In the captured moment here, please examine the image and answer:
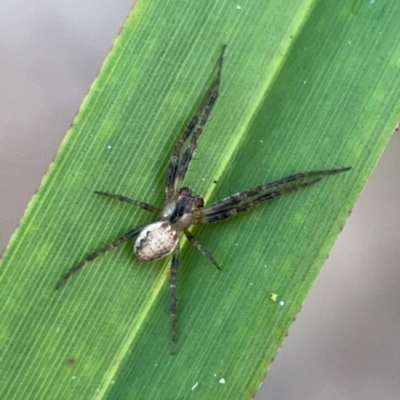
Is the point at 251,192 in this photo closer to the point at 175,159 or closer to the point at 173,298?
the point at 175,159

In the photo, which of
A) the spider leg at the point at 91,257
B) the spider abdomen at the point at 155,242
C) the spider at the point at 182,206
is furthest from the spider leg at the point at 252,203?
the spider leg at the point at 91,257

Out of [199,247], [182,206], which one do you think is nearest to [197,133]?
[182,206]

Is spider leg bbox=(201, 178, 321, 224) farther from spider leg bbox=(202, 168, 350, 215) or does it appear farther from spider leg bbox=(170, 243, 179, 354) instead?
spider leg bbox=(170, 243, 179, 354)

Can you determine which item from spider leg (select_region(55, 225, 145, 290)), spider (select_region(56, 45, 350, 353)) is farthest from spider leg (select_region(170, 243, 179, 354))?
spider leg (select_region(55, 225, 145, 290))

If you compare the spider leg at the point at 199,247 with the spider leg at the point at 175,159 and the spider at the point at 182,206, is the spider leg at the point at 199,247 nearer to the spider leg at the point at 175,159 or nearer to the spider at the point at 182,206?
the spider at the point at 182,206

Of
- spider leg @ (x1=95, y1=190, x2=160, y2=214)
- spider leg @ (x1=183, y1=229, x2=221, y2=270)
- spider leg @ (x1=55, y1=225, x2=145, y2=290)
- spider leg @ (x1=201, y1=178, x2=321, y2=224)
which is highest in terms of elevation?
spider leg @ (x1=201, y1=178, x2=321, y2=224)

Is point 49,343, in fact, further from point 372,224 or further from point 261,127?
point 372,224

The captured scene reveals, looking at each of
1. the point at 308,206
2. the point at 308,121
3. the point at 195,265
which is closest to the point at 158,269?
the point at 195,265
